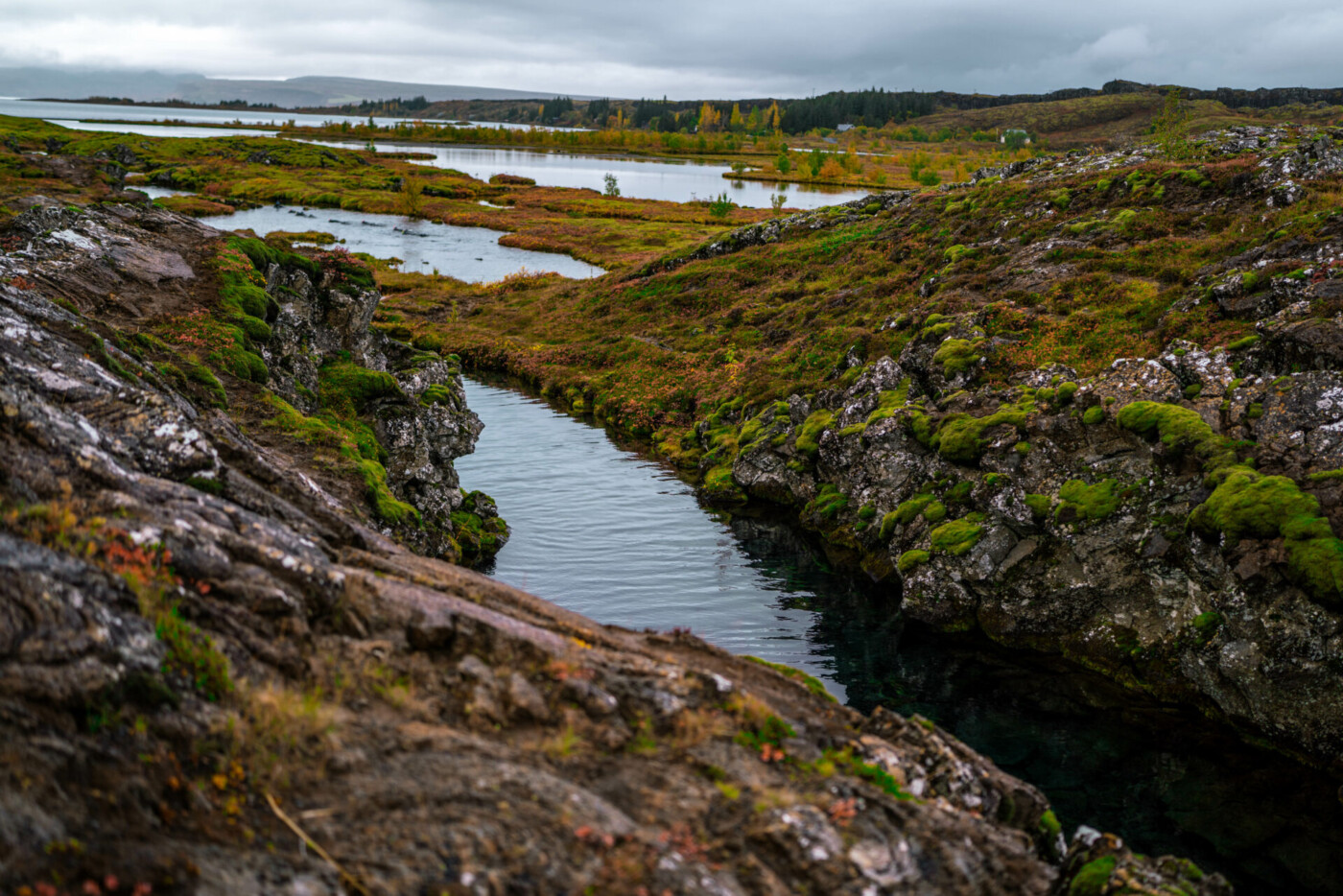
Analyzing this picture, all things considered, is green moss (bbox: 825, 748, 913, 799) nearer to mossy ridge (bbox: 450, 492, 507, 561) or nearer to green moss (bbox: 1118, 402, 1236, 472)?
green moss (bbox: 1118, 402, 1236, 472)

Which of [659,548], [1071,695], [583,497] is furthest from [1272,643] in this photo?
[583,497]

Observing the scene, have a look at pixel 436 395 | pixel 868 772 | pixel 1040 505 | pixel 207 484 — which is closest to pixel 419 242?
pixel 436 395

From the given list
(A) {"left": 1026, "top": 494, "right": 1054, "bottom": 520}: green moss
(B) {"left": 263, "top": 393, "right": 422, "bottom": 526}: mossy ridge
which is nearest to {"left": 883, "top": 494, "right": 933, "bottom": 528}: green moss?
(A) {"left": 1026, "top": 494, "right": 1054, "bottom": 520}: green moss

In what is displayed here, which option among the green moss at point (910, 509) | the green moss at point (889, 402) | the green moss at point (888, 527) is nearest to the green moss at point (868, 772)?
the green moss at point (910, 509)

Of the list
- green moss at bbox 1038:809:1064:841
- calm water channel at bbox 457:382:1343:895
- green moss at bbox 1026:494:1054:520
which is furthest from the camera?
green moss at bbox 1026:494:1054:520

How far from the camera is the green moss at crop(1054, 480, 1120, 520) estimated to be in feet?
93.4

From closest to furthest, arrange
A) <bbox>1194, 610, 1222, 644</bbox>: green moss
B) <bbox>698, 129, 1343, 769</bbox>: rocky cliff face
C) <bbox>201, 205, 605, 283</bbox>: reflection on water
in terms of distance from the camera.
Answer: <bbox>698, 129, 1343, 769</bbox>: rocky cliff face, <bbox>1194, 610, 1222, 644</bbox>: green moss, <bbox>201, 205, 605, 283</bbox>: reflection on water

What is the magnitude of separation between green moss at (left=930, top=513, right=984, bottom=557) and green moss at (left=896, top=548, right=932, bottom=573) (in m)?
0.51

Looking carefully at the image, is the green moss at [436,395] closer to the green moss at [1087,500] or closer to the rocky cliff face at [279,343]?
the rocky cliff face at [279,343]

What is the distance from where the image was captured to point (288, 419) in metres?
27.7

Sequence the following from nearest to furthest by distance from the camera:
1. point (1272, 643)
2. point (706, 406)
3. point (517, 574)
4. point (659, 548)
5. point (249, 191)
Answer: point (1272, 643) → point (517, 574) → point (659, 548) → point (706, 406) → point (249, 191)

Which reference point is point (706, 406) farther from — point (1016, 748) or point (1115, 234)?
point (1016, 748)

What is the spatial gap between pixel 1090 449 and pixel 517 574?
23190 mm

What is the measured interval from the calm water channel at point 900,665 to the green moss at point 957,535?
3.31 metres
